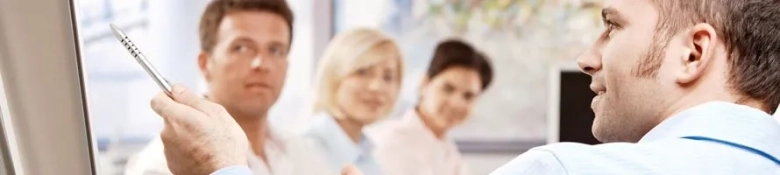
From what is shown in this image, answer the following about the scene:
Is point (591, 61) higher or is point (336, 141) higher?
point (591, 61)

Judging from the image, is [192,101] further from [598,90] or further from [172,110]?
[598,90]

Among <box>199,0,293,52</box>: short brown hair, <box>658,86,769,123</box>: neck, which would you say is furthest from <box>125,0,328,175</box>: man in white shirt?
<box>658,86,769,123</box>: neck

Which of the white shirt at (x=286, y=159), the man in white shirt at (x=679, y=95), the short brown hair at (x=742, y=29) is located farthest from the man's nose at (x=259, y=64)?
the short brown hair at (x=742, y=29)

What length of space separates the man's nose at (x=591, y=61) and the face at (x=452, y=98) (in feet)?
2.49

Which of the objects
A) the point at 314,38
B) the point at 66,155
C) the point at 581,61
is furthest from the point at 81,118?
the point at 314,38

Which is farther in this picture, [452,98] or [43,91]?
[452,98]

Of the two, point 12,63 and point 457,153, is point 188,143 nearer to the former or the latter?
point 12,63

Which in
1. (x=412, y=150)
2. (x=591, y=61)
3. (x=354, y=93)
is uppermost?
(x=591, y=61)

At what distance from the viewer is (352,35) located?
1411 millimetres

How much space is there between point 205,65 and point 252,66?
0.22 ft

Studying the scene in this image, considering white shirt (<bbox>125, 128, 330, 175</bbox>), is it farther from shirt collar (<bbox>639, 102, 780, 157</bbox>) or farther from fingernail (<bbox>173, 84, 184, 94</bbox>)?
shirt collar (<bbox>639, 102, 780, 157</bbox>)

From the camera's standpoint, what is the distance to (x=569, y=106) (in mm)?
1484

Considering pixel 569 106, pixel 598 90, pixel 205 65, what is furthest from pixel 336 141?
pixel 598 90

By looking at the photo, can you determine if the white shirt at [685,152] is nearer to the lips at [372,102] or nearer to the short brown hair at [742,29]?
the short brown hair at [742,29]
